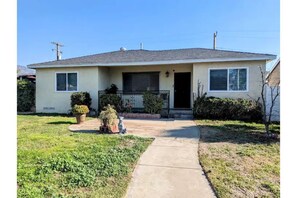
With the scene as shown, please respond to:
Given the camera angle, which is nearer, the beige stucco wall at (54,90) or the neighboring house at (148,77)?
the neighboring house at (148,77)

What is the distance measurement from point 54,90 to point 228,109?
33.9ft

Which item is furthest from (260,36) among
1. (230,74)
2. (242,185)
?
(242,185)

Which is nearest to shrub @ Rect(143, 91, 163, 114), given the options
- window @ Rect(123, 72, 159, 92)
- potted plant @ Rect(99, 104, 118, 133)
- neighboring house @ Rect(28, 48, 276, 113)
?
neighboring house @ Rect(28, 48, 276, 113)

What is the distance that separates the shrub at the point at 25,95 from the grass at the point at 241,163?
1241 cm

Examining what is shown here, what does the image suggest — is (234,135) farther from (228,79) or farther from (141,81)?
(141,81)

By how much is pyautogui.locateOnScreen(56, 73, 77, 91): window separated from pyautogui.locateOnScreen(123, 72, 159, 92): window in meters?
3.10

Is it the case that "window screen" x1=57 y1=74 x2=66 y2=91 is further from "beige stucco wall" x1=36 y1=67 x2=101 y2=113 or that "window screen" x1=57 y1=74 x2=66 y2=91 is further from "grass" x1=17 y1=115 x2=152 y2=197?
"grass" x1=17 y1=115 x2=152 y2=197

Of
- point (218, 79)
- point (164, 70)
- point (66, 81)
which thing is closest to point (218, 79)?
point (218, 79)

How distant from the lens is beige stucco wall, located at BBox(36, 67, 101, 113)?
43.7 feet

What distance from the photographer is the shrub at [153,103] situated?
1158 cm

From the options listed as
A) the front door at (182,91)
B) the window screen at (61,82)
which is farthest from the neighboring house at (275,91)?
the window screen at (61,82)

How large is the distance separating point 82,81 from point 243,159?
10.8 m

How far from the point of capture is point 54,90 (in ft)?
45.9

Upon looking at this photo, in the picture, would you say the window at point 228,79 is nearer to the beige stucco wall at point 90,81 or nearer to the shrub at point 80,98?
the beige stucco wall at point 90,81
